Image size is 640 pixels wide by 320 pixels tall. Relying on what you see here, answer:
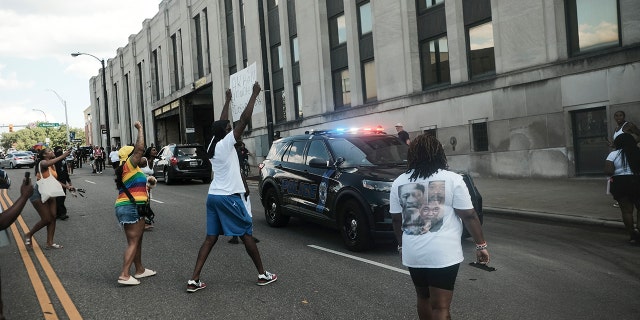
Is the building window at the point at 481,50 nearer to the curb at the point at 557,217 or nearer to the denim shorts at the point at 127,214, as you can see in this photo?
the curb at the point at 557,217

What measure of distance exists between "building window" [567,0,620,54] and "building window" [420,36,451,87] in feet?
15.8

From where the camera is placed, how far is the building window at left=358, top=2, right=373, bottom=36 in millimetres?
22342

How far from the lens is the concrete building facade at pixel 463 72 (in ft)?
45.9

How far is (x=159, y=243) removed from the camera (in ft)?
27.9

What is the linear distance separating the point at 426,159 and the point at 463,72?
15560 mm

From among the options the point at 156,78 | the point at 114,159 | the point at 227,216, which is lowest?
the point at 227,216

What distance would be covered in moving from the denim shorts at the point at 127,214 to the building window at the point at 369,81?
16977mm

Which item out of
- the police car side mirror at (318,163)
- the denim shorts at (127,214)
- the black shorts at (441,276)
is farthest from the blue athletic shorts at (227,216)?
the black shorts at (441,276)

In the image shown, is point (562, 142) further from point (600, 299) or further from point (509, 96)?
point (600, 299)

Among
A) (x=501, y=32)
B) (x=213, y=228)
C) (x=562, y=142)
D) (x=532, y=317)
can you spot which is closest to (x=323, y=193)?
(x=213, y=228)

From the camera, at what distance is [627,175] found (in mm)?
7102

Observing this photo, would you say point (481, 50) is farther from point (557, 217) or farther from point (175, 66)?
point (175, 66)

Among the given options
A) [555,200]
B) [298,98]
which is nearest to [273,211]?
[555,200]

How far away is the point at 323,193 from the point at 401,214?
14.7 feet
